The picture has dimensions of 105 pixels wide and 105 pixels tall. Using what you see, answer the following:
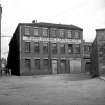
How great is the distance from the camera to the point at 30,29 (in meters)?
33.7

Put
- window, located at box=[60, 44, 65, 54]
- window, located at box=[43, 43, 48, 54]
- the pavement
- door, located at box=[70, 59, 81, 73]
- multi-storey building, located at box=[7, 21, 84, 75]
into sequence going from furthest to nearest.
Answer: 1. door, located at box=[70, 59, 81, 73]
2. window, located at box=[60, 44, 65, 54]
3. window, located at box=[43, 43, 48, 54]
4. multi-storey building, located at box=[7, 21, 84, 75]
5. the pavement

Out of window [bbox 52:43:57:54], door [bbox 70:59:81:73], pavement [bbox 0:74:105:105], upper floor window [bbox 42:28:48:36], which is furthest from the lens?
door [bbox 70:59:81:73]

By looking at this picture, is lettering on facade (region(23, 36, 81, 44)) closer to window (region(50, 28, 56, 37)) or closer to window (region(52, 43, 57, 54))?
window (region(52, 43, 57, 54))

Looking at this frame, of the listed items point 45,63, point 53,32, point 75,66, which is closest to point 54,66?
point 45,63

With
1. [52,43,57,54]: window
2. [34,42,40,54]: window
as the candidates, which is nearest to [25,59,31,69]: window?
[34,42,40,54]: window

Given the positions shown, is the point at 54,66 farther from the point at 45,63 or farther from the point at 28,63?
the point at 28,63

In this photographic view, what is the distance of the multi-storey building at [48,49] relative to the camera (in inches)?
1292

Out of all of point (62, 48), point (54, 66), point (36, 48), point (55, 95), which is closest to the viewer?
point (55, 95)

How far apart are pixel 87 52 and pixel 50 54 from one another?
1260 centimetres

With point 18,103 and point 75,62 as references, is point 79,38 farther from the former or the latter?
point 18,103

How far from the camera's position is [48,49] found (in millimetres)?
34562

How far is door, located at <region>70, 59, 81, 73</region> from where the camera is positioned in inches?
1423

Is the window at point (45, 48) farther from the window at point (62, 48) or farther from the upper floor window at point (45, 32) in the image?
the window at point (62, 48)

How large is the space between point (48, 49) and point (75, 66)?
6264 millimetres
